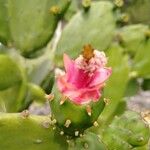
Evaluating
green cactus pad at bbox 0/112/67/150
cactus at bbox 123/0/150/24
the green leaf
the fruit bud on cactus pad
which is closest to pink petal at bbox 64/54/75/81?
the fruit bud on cactus pad

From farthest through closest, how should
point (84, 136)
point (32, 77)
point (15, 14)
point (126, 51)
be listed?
point (126, 51), point (32, 77), point (15, 14), point (84, 136)

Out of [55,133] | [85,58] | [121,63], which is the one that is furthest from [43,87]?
[85,58]

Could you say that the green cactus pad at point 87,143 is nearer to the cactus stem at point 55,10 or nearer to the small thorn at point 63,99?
the small thorn at point 63,99

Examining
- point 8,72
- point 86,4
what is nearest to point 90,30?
point 86,4

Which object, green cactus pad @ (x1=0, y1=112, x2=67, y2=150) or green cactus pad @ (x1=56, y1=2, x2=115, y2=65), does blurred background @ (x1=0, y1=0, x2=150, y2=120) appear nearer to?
green cactus pad @ (x1=56, y1=2, x2=115, y2=65)

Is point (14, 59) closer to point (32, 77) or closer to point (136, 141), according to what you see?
point (32, 77)

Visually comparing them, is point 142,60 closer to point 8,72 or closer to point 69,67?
point 8,72
